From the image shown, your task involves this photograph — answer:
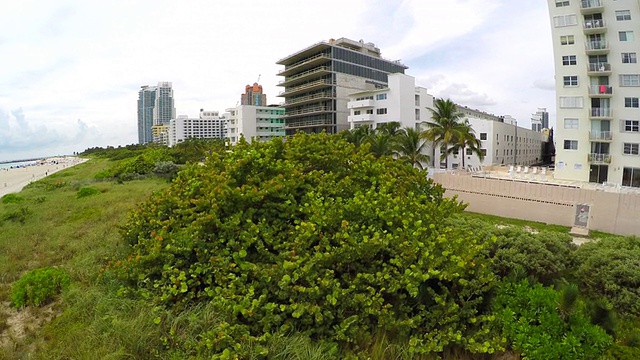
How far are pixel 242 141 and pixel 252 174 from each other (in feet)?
4.77

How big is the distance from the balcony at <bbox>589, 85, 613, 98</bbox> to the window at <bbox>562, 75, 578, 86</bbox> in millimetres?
1529

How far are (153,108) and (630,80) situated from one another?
185 meters

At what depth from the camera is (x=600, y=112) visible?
1249 inches

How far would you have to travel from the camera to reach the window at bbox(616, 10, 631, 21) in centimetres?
3031

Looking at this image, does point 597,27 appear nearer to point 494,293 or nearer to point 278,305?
point 494,293

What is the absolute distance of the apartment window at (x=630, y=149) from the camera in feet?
101

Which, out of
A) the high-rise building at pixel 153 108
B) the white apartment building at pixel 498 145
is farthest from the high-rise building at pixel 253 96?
the high-rise building at pixel 153 108

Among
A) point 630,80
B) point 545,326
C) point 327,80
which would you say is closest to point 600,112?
point 630,80

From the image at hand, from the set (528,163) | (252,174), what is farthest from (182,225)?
(528,163)

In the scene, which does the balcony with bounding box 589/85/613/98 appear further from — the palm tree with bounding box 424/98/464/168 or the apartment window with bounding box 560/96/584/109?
the palm tree with bounding box 424/98/464/168

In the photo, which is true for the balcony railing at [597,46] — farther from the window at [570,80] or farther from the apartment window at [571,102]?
the apartment window at [571,102]

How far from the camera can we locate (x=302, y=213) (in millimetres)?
7000

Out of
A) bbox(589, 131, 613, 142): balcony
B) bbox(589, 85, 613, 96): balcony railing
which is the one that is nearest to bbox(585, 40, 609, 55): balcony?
bbox(589, 85, 613, 96): balcony railing

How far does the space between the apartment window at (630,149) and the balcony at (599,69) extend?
6336 millimetres
